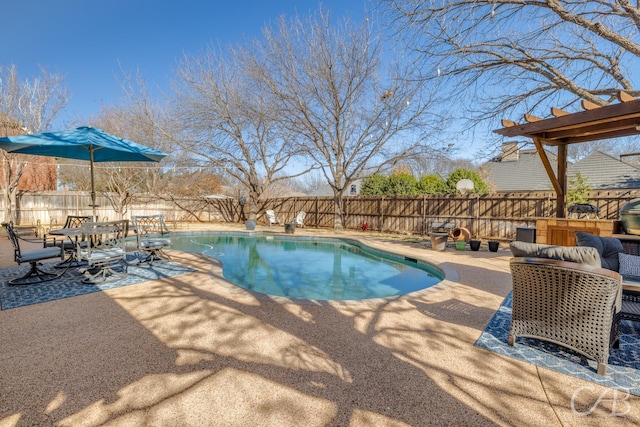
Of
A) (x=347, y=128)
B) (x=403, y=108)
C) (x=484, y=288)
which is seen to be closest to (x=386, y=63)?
(x=403, y=108)

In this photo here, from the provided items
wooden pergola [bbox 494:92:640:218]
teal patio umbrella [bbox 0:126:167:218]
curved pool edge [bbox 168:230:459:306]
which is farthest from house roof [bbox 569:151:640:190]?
teal patio umbrella [bbox 0:126:167:218]

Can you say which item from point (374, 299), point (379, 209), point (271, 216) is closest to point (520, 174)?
point (379, 209)

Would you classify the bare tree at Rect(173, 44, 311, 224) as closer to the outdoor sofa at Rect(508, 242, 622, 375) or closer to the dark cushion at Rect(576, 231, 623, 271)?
the dark cushion at Rect(576, 231, 623, 271)

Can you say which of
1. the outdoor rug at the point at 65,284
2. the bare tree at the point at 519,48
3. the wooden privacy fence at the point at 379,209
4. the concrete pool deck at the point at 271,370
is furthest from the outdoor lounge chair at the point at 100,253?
the wooden privacy fence at the point at 379,209

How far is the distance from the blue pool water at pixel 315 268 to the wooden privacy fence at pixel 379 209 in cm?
334

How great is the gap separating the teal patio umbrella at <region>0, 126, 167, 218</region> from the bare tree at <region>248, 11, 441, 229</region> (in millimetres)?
8243

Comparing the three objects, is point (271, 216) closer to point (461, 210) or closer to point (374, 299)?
point (461, 210)

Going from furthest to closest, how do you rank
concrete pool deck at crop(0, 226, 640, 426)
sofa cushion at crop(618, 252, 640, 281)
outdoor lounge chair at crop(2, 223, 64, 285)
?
outdoor lounge chair at crop(2, 223, 64, 285) → sofa cushion at crop(618, 252, 640, 281) → concrete pool deck at crop(0, 226, 640, 426)

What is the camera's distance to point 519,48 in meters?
6.77

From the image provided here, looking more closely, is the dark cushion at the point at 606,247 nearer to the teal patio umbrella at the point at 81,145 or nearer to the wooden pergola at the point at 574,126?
the wooden pergola at the point at 574,126

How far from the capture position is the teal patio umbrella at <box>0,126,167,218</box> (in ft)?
15.0

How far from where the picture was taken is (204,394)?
2041 mm

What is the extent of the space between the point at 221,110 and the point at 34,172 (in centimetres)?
1115

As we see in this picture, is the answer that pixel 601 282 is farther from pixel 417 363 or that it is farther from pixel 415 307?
pixel 415 307
